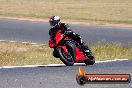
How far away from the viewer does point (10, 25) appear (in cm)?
3048

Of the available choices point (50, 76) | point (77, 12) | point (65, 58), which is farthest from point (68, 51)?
point (77, 12)

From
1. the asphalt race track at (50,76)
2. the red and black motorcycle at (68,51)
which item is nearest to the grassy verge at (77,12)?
the red and black motorcycle at (68,51)

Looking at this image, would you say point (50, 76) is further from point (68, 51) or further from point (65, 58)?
point (68, 51)

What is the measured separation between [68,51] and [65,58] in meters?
0.23

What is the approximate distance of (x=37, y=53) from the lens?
1888cm

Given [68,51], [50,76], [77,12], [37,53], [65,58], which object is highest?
[50,76]

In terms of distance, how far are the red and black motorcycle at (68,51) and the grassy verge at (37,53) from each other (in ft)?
3.53

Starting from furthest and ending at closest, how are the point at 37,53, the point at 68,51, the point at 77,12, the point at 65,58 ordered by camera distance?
1. the point at 77,12
2. the point at 37,53
3. the point at 68,51
4. the point at 65,58

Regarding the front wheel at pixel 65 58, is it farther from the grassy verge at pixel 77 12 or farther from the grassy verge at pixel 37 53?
the grassy verge at pixel 77 12

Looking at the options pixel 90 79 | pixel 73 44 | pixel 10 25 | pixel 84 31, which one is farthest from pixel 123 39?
pixel 90 79

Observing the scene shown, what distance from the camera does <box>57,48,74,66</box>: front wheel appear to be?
12375 millimetres

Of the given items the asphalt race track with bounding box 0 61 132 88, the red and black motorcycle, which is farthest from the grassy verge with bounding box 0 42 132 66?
the asphalt race track with bounding box 0 61 132 88

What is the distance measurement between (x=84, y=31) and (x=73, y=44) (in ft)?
51.9

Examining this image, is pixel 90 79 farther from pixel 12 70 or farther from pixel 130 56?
pixel 130 56
